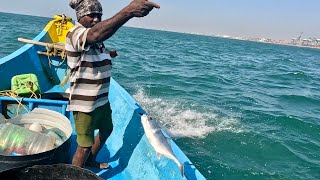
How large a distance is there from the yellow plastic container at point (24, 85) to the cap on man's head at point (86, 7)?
2899 millimetres

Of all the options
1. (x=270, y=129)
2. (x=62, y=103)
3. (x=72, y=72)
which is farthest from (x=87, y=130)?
(x=270, y=129)

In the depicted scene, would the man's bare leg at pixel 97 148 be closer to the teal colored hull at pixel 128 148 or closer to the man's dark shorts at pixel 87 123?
the teal colored hull at pixel 128 148

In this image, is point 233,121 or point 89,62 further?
point 233,121

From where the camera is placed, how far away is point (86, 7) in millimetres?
3152

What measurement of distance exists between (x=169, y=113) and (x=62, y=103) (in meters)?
5.94

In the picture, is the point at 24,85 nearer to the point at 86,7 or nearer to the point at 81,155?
the point at 81,155

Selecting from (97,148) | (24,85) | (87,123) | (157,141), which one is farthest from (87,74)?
(24,85)

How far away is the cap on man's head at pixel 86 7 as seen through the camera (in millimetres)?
3148

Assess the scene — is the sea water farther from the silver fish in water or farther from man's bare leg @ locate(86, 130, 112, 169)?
the silver fish in water

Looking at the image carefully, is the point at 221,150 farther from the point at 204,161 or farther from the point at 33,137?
the point at 33,137

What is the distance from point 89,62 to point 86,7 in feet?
1.75

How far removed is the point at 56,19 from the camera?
8914mm

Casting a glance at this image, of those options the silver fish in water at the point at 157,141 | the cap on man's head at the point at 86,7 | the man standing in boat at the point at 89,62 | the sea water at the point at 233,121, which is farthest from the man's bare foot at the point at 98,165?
the sea water at the point at 233,121

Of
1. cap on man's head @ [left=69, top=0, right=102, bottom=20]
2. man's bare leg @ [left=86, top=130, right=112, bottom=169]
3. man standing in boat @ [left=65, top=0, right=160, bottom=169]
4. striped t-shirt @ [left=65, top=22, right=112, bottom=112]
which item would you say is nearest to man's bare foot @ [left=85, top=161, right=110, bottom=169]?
man's bare leg @ [left=86, top=130, right=112, bottom=169]
